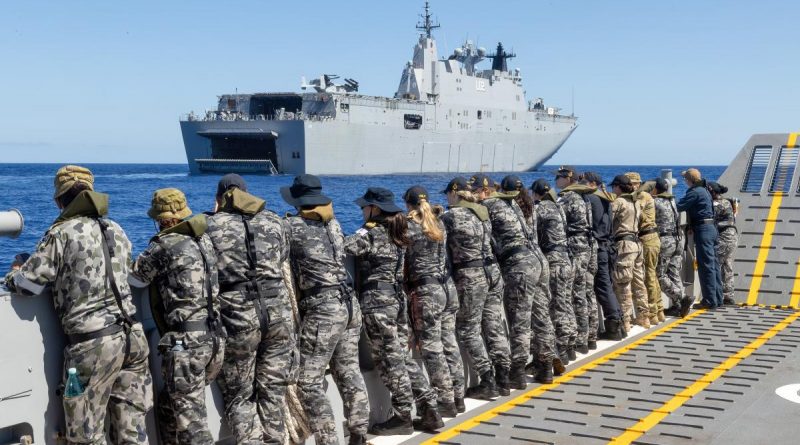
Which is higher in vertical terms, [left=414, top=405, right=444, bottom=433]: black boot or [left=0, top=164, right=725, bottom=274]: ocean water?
[left=414, top=405, right=444, bottom=433]: black boot

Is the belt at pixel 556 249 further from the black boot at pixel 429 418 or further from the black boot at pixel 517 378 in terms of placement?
the black boot at pixel 429 418

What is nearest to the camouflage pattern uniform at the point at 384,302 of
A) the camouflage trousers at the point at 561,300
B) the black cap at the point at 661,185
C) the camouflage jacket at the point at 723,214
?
the camouflage trousers at the point at 561,300

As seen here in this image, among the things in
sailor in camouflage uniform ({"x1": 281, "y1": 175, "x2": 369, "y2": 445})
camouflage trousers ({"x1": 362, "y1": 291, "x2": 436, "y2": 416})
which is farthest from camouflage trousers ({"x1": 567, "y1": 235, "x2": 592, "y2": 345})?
sailor in camouflage uniform ({"x1": 281, "y1": 175, "x2": 369, "y2": 445})

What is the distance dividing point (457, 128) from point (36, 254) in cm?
6865

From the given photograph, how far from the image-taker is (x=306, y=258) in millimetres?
5660

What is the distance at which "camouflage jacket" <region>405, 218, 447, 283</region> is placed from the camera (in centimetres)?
655

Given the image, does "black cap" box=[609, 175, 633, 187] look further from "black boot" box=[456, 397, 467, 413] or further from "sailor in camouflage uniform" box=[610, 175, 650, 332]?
"black boot" box=[456, 397, 467, 413]

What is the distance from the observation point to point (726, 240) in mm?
12062

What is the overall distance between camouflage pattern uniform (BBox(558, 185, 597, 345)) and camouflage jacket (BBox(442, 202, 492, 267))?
1.98 m

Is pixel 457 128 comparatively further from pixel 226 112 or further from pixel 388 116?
pixel 226 112

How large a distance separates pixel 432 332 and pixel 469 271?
29.4 inches

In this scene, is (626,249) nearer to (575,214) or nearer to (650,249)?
(650,249)

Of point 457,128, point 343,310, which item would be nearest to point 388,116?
point 457,128

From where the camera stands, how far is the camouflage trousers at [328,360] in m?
5.59
